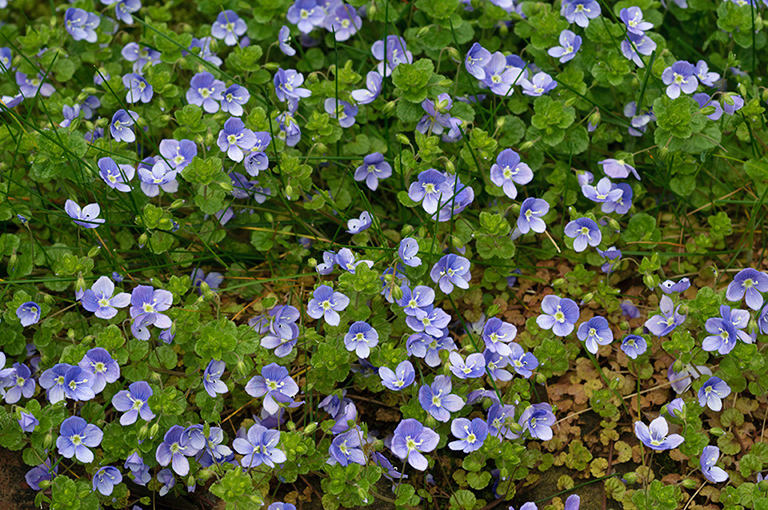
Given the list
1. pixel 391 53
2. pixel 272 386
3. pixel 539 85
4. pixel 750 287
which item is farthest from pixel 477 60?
pixel 272 386

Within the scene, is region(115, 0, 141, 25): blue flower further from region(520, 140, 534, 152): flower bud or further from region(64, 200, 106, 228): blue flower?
region(520, 140, 534, 152): flower bud

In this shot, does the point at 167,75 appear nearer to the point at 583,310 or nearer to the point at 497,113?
the point at 497,113

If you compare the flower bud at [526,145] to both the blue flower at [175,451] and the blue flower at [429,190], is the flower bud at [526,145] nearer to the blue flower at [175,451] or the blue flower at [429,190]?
the blue flower at [429,190]

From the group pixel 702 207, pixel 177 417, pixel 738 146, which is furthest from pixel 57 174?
pixel 738 146

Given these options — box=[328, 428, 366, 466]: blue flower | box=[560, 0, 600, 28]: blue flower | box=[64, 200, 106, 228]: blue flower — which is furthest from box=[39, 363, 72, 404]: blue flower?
box=[560, 0, 600, 28]: blue flower

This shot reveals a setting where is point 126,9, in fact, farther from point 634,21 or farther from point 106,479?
point 634,21
